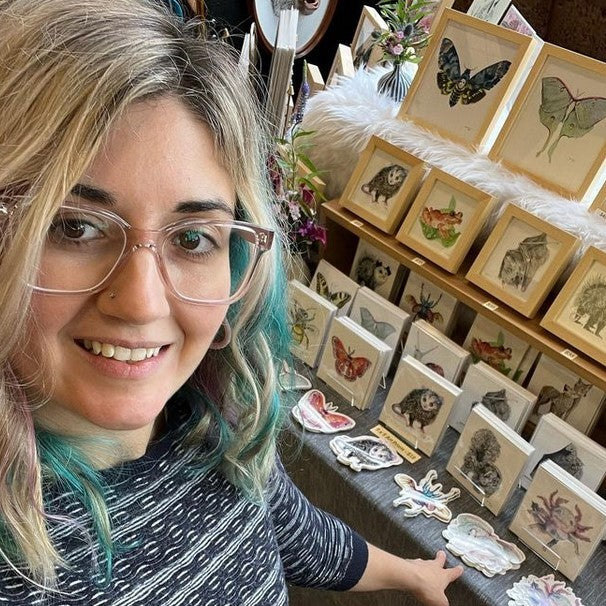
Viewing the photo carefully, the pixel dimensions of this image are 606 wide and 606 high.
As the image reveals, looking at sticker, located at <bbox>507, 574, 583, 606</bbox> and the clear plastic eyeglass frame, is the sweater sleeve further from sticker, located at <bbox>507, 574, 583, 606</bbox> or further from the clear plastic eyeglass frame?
the clear plastic eyeglass frame

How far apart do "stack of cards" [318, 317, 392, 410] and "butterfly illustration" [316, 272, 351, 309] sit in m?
0.10

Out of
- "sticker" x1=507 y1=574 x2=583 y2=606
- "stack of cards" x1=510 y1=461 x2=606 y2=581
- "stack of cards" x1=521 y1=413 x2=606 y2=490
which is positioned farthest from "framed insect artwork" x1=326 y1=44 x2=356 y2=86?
"sticker" x1=507 y1=574 x2=583 y2=606

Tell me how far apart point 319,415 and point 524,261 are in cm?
54

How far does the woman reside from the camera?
69 cm

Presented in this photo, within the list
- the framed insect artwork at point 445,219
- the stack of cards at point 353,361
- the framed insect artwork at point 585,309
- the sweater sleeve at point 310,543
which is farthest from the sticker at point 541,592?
the framed insect artwork at point 445,219

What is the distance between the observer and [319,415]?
1609 mm

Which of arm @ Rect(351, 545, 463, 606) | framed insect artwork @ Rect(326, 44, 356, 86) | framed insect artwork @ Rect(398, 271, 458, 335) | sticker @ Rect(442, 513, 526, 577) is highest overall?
framed insect artwork @ Rect(326, 44, 356, 86)

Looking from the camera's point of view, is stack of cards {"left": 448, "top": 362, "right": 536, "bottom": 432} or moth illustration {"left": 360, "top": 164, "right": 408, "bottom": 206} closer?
stack of cards {"left": 448, "top": 362, "right": 536, "bottom": 432}

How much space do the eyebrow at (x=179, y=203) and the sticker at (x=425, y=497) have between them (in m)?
0.82

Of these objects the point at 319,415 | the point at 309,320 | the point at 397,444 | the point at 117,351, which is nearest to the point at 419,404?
the point at 397,444

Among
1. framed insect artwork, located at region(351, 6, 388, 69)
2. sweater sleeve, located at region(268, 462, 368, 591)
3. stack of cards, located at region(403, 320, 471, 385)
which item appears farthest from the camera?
framed insect artwork, located at region(351, 6, 388, 69)

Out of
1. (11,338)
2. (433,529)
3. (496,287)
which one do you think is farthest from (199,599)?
(496,287)

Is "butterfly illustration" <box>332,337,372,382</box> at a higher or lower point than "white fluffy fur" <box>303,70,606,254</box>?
lower

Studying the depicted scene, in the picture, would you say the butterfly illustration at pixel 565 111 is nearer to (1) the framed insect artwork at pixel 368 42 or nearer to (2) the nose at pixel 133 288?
(1) the framed insect artwork at pixel 368 42
